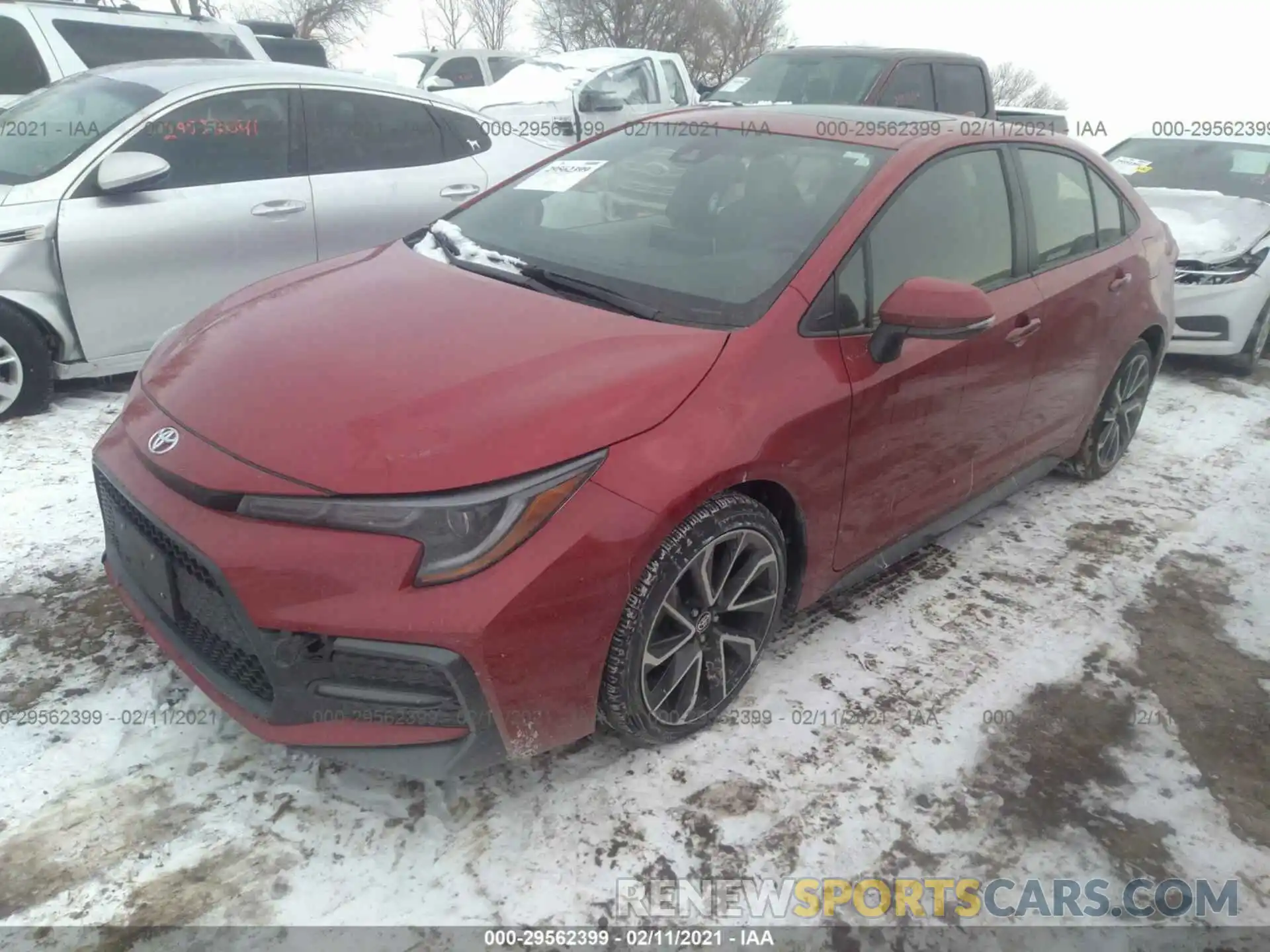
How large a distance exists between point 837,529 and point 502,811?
4.10ft

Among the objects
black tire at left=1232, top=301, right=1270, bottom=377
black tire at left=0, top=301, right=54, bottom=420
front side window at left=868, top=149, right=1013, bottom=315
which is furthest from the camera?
black tire at left=1232, top=301, right=1270, bottom=377

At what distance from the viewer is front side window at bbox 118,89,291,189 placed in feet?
14.3

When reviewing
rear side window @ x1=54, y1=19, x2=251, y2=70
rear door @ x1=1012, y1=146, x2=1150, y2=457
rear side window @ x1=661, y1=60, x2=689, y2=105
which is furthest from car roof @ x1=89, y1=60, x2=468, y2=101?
rear side window @ x1=661, y1=60, x2=689, y2=105

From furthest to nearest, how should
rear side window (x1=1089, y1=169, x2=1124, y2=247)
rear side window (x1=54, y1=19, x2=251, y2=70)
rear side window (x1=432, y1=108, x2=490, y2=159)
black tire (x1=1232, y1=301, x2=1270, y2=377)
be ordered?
rear side window (x1=54, y1=19, x2=251, y2=70) < black tire (x1=1232, y1=301, x2=1270, y2=377) < rear side window (x1=432, y1=108, x2=490, y2=159) < rear side window (x1=1089, y1=169, x2=1124, y2=247)

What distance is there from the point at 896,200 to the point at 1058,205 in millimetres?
1179

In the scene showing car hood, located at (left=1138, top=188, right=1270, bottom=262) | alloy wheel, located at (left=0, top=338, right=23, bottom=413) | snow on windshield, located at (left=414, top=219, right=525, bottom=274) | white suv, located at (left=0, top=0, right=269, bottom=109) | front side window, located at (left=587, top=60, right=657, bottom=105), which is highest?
white suv, located at (left=0, top=0, right=269, bottom=109)

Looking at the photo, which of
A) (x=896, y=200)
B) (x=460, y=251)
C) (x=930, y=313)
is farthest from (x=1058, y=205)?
(x=460, y=251)

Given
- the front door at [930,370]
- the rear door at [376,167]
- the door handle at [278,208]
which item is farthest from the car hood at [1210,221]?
the door handle at [278,208]

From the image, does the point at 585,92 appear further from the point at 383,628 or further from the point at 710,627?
the point at 383,628

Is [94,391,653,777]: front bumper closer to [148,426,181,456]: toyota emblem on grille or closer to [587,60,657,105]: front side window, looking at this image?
[148,426,181,456]: toyota emblem on grille

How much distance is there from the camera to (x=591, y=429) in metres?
2.06

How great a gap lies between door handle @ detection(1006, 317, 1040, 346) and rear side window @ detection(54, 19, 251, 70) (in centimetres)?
585

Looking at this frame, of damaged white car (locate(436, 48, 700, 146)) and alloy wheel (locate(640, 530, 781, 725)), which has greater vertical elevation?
damaged white car (locate(436, 48, 700, 146))

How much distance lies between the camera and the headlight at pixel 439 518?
1902mm
